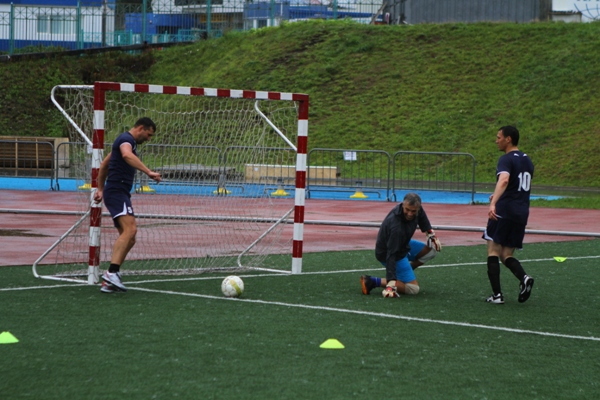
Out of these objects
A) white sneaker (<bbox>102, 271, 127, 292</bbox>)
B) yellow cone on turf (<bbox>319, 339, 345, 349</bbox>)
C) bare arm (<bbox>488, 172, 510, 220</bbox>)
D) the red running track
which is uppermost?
bare arm (<bbox>488, 172, 510, 220</bbox>)

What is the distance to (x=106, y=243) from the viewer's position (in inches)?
501

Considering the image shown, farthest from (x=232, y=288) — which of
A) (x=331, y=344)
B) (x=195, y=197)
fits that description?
(x=195, y=197)

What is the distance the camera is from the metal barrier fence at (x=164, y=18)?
4488 centimetres

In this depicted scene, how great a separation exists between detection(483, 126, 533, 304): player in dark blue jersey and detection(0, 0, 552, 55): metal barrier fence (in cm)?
3514

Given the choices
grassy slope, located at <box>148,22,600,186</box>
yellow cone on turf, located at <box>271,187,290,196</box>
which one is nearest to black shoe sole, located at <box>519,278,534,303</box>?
yellow cone on turf, located at <box>271,187,290,196</box>

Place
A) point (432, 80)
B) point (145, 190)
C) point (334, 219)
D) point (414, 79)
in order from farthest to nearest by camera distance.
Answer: point (414, 79) < point (432, 80) < point (334, 219) < point (145, 190)

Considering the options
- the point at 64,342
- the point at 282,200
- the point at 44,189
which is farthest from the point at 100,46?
the point at 64,342

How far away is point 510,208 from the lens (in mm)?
9383

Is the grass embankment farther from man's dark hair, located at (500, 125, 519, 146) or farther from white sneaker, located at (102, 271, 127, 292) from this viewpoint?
white sneaker, located at (102, 271, 127, 292)

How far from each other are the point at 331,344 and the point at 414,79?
3215cm

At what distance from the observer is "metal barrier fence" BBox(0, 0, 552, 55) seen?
44.9 metres

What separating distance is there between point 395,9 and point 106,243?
35.6 meters

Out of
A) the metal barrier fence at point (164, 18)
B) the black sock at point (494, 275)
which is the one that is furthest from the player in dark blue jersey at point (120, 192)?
the metal barrier fence at point (164, 18)

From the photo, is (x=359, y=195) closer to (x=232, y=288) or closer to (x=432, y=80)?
(x=432, y=80)
